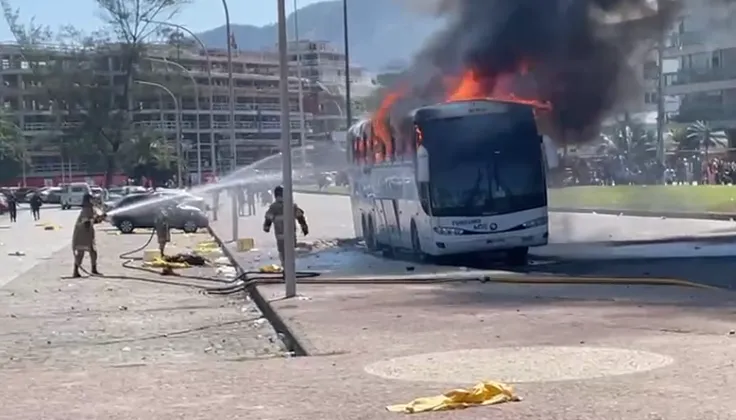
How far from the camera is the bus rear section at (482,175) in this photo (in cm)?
2459

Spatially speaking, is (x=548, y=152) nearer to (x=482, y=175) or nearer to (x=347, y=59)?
(x=482, y=175)

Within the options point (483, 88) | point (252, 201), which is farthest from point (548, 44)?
point (252, 201)

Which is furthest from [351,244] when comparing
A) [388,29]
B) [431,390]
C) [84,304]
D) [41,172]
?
[41,172]

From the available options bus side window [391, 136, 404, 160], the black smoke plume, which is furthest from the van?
bus side window [391, 136, 404, 160]

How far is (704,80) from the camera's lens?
64.3m

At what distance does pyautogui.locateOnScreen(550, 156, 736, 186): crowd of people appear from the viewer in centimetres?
5225

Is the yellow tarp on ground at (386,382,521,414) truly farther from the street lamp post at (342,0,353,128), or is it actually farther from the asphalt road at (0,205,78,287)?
the street lamp post at (342,0,353,128)

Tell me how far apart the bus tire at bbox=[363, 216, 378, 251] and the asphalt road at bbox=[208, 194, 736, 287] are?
383mm

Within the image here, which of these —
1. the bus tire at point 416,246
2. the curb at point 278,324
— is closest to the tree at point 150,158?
the bus tire at point 416,246

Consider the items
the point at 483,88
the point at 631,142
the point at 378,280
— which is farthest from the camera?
the point at 631,142

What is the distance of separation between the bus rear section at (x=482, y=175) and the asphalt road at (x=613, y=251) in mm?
698

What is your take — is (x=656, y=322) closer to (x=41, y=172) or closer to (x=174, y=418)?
(x=174, y=418)

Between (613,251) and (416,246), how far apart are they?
13.0 ft

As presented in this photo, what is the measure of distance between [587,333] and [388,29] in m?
22.0
